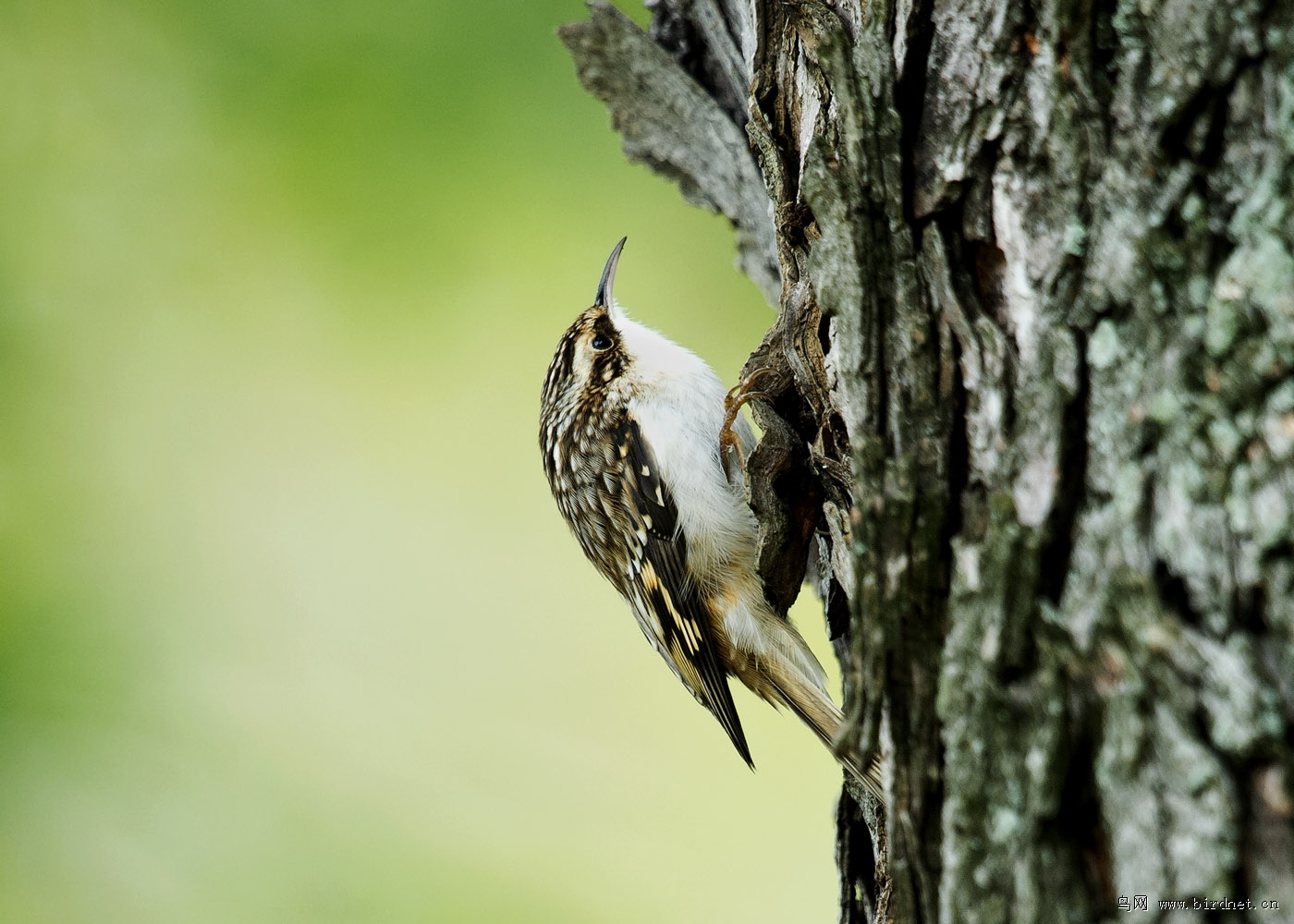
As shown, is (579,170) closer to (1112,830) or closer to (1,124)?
(1,124)

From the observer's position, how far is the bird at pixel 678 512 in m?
2.21

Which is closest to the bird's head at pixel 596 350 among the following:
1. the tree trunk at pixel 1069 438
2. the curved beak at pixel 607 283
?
the curved beak at pixel 607 283

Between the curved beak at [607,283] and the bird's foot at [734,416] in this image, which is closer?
the bird's foot at [734,416]

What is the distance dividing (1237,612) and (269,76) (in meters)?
2.93

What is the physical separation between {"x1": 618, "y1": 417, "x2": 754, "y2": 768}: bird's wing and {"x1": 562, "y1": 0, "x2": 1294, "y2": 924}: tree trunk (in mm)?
1037

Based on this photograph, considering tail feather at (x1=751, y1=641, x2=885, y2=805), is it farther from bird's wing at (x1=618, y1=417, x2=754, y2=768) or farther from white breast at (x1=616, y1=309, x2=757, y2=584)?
white breast at (x1=616, y1=309, x2=757, y2=584)

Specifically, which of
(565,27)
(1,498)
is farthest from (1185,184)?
(1,498)

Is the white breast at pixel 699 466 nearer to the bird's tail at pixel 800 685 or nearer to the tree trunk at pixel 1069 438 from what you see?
the bird's tail at pixel 800 685

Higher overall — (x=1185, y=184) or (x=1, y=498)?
(x=1, y=498)

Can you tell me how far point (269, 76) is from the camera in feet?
9.97

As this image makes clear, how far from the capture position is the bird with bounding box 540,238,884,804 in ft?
7.26

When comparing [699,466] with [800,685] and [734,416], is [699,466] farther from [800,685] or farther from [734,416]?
[800,685]

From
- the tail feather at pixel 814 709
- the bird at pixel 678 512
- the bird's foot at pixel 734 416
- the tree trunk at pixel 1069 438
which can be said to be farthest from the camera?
the bird at pixel 678 512

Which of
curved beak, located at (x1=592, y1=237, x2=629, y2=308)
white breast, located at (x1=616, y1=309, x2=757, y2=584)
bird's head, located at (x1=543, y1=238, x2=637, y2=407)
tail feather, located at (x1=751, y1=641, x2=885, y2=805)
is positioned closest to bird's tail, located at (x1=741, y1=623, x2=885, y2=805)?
tail feather, located at (x1=751, y1=641, x2=885, y2=805)
